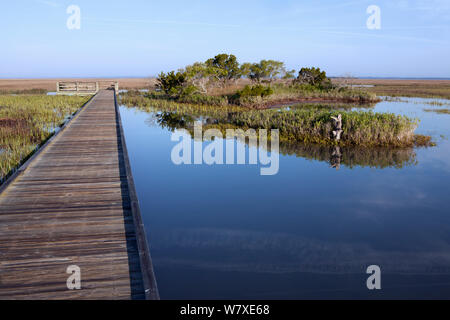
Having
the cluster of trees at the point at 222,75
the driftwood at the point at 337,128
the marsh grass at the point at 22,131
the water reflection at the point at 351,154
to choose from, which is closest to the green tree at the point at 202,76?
the cluster of trees at the point at 222,75

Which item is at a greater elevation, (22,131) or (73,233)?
(22,131)

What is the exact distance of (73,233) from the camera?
4.79 meters

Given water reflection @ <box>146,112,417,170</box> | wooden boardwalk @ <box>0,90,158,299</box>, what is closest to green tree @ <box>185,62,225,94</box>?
water reflection @ <box>146,112,417,170</box>

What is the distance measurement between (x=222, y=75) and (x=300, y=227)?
33472mm

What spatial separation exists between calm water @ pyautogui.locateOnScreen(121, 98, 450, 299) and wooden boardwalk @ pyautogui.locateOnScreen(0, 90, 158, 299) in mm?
1036

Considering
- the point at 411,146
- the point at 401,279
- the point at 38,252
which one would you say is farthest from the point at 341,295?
the point at 411,146

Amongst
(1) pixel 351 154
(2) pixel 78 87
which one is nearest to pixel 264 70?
(2) pixel 78 87

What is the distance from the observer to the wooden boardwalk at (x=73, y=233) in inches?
144

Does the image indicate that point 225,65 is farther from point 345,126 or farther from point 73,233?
point 73,233

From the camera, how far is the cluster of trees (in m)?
34.2

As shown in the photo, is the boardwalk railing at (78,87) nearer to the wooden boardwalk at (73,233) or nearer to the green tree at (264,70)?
the green tree at (264,70)

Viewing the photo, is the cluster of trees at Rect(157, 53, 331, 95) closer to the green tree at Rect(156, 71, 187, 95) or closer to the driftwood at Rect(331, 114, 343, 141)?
the green tree at Rect(156, 71, 187, 95)

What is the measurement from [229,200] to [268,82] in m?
37.3

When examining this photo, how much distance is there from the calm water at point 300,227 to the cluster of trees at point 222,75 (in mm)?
22959
